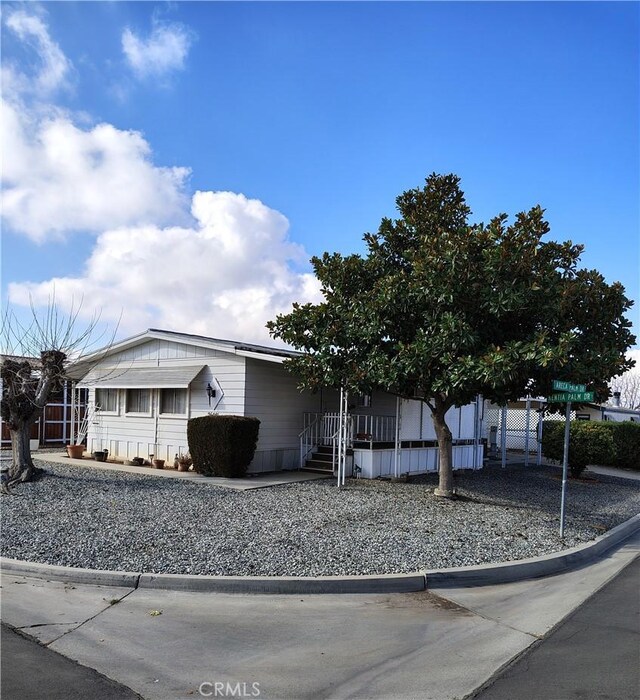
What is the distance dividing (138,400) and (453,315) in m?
10.3

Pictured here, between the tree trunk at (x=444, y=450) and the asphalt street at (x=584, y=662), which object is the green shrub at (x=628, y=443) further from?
the asphalt street at (x=584, y=662)

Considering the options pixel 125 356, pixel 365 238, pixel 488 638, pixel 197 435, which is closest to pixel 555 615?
pixel 488 638

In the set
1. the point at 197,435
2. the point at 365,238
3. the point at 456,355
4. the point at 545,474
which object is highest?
the point at 365,238

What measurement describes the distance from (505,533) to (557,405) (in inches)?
156

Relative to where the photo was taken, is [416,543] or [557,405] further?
[557,405]

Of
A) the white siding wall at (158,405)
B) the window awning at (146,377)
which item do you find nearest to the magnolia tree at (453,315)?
the white siding wall at (158,405)

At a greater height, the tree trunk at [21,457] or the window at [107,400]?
the window at [107,400]

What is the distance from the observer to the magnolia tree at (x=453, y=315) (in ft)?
32.4

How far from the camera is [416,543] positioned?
7844 millimetres

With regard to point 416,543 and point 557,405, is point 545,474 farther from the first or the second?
point 416,543

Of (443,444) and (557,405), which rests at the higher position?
(557,405)

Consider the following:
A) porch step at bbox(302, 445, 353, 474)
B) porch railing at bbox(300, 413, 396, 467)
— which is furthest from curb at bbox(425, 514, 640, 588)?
porch railing at bbox(300, 413, 396, 467)

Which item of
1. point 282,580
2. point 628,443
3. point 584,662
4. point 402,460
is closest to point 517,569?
point 584,662

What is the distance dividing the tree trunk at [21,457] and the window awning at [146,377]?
9.56 feet
